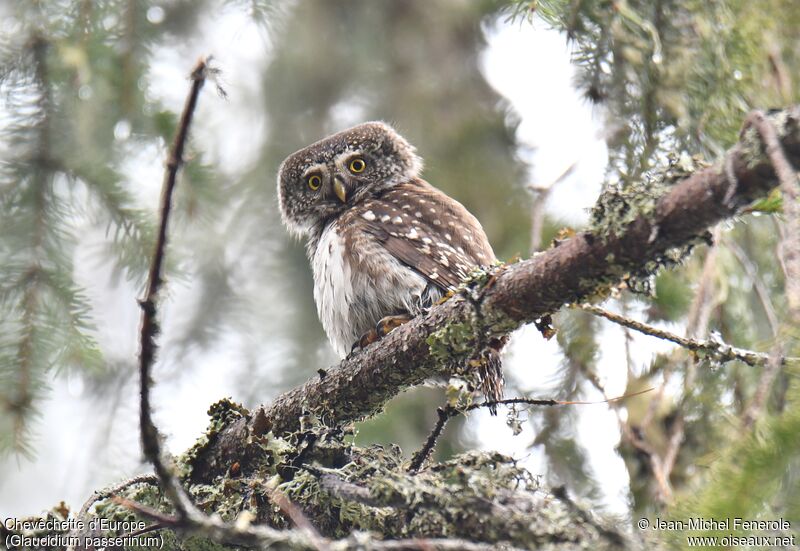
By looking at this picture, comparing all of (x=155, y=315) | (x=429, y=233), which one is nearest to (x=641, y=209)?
(x=155, y=315)

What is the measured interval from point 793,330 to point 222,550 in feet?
5.43

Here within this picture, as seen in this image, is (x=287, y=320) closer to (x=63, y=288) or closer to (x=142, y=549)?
(x=63, y=288)

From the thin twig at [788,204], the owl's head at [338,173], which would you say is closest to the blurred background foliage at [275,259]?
the owl's head at [338,173]

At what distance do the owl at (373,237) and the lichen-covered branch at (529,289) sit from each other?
0.41 metres

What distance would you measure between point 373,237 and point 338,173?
2.74 ft

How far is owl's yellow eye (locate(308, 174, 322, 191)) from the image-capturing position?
4.17 meters

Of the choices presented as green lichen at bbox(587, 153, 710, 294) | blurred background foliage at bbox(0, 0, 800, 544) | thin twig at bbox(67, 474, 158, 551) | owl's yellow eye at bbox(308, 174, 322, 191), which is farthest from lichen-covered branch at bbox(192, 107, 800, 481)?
owl's yellow eye at bbox(308, 174, 322, 191)

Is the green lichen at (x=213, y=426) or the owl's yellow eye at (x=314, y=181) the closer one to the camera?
the green lichen at (x=213, y=426)

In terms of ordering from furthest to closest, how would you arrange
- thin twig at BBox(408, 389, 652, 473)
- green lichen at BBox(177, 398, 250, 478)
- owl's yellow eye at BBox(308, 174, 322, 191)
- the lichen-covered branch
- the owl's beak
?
owl's yellow eye at BBox(308, 174, 322, 191)
the owl's beak
green lichen at BBox(177, 398, 250, 478)
thin twig at BBox(408, 389, 652, 473)
the lichen-covered branch

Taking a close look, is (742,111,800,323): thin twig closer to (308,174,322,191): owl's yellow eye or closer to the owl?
the owl

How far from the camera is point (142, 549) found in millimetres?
2379

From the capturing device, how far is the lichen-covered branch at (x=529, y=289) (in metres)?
1.47

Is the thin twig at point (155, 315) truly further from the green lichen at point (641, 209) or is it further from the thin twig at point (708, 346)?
the thin twig at point (708, 346)

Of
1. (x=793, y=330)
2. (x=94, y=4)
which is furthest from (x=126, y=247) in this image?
(x=793, y=330)
